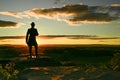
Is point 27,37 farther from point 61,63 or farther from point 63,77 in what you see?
point 63,77

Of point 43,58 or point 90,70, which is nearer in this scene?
point 90,70

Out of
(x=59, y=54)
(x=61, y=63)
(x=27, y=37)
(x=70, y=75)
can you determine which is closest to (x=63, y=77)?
(x=70, y=75)

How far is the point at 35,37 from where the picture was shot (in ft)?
60.1

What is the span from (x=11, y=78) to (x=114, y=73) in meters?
3.20

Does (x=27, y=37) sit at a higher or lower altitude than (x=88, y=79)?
higher

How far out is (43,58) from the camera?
19.3m

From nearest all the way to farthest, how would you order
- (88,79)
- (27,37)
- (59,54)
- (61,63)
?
1. (88,79)
2. (27,37)
3. (61,63)
4. (59,54)

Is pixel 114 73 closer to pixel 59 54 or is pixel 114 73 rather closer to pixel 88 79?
pixel 88 79

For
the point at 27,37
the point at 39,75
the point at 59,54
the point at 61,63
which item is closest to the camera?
the point at 39,75

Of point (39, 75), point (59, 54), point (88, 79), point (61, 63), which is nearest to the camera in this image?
point (88, 79)

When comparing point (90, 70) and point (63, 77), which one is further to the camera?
point (90, 70)

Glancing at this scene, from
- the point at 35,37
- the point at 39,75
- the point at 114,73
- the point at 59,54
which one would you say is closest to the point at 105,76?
the point at 114,73

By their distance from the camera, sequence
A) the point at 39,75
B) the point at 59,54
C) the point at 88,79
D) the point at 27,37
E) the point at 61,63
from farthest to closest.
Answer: the point at 59,54
the point at 61,63
the point at 27,37
the point at 39,75
the point at 88,79

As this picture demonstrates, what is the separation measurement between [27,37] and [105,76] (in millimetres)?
6364
